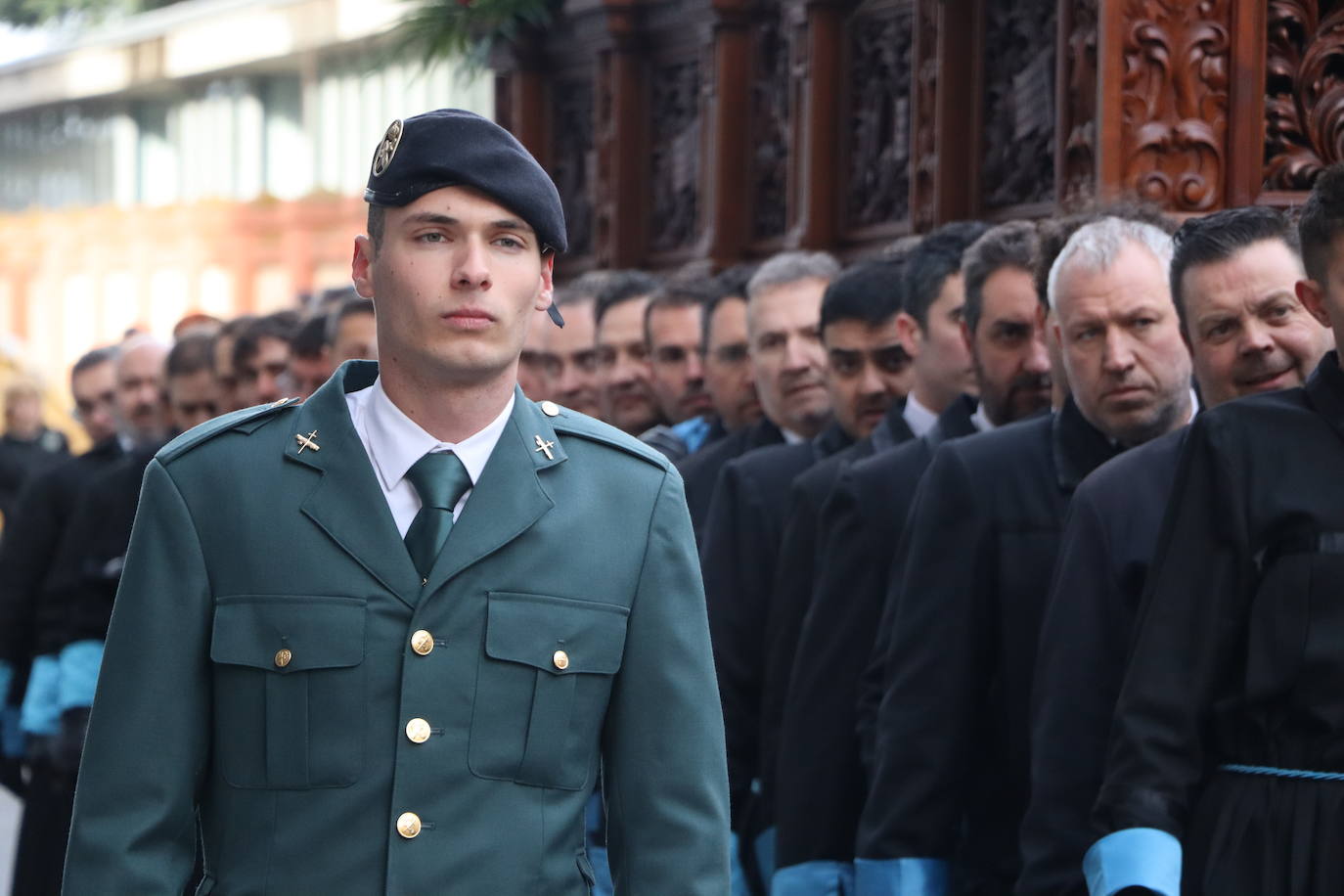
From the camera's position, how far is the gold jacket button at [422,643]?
327 centimetres

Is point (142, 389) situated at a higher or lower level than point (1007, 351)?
lower

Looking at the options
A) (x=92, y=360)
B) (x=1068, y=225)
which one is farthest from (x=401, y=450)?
(x=92, y=360)

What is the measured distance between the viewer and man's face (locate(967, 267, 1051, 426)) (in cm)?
556

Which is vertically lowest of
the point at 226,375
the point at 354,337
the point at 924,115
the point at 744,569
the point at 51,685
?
the point at 51,685

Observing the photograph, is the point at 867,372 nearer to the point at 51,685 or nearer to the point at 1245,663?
the point at 1245,663

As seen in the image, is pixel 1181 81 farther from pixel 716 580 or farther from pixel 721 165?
pixel 721 165

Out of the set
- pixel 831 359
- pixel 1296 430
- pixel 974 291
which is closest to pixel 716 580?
pixel 831 359

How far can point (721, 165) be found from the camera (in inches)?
373

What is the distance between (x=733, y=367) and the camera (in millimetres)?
7512

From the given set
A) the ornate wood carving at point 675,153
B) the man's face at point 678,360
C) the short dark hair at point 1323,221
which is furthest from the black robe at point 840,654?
the ornate wood carving at point 675,153

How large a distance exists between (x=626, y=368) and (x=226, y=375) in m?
1.79

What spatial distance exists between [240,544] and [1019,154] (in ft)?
13.8

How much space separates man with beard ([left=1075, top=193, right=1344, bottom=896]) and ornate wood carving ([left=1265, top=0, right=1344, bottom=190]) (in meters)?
2.22

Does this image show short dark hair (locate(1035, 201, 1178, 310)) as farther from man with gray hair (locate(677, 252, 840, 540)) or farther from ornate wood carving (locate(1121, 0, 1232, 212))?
man with gray hair (locate(677, 252, 840, 540))
